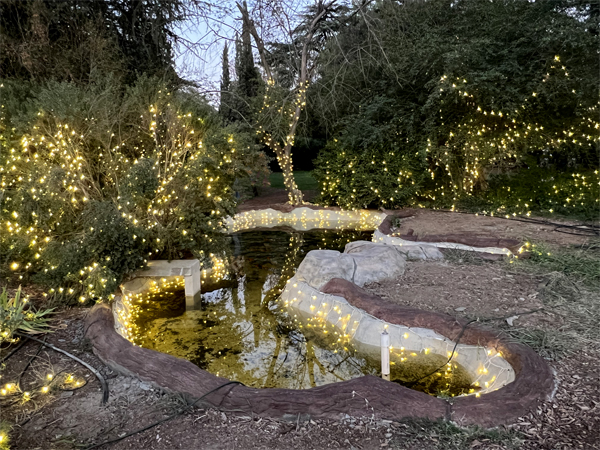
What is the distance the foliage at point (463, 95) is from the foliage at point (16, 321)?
8.48 metres

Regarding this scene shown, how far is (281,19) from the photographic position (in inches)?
447

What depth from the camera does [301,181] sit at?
58.8 ft

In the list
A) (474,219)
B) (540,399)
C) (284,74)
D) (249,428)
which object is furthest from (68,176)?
(284,74)

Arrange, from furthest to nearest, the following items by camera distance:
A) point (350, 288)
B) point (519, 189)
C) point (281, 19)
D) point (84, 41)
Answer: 1. point (281, 19)
2. point (519, 189)
3. point (84, 41)
4. point (350, 288)

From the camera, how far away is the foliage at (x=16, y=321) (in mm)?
3684

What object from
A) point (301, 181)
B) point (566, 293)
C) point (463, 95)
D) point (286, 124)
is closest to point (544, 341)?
point (566, 293)

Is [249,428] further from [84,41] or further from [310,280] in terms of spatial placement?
[84,41]

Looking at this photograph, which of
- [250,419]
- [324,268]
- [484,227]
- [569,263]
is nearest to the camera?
[250,419]

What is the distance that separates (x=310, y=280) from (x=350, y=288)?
0.84 meters

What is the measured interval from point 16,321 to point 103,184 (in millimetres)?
2641

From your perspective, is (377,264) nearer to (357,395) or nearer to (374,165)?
(357,395)

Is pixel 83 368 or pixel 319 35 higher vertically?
pixel 319 35

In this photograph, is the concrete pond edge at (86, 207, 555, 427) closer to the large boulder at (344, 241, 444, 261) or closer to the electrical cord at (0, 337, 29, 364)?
the electrical cord at (0, 337, 29, 364)

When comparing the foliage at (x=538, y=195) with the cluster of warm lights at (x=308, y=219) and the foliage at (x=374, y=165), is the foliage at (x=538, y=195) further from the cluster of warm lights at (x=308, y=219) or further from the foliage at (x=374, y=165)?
the cluster of warm lights at (x=308, y=219)
